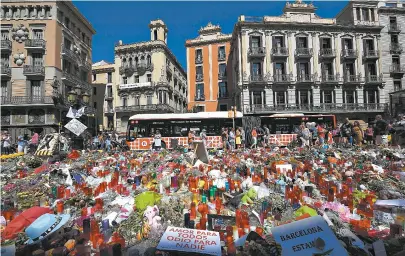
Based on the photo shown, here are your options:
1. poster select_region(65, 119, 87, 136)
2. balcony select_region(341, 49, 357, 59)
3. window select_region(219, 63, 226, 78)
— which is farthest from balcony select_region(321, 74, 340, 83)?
poster select_region(65, 119, 87, 136)

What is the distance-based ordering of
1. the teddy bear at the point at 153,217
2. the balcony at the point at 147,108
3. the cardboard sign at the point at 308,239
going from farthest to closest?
the balcony at the point at 147,108, the teddy bear at the point at 153,217, the cardboard sign at the point at 308,239

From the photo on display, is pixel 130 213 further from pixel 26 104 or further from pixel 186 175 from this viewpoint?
pixel 26 104

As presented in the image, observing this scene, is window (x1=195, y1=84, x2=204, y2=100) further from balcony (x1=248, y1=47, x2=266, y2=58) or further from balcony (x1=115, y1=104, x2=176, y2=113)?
balcony (x1=248, y1=47, x2=266, y2=58)

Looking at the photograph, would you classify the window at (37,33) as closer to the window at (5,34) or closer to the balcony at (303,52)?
the window at (5,34)

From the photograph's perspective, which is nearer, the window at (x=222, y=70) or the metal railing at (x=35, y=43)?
the metal railing at (x=35, y=43)

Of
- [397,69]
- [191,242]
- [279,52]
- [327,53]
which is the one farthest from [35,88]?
[397,69]

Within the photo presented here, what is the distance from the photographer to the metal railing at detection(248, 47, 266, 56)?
102ft

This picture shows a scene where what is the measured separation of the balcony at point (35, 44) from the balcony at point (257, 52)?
2549 cm

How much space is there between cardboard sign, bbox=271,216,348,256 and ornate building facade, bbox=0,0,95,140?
102 ft

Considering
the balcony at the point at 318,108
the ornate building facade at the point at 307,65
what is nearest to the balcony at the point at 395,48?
the ornate building facade at the point at 307,65

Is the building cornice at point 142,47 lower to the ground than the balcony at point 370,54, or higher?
higher

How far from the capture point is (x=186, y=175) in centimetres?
705

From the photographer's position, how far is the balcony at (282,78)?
31189mm

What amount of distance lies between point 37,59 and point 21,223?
110 ft
